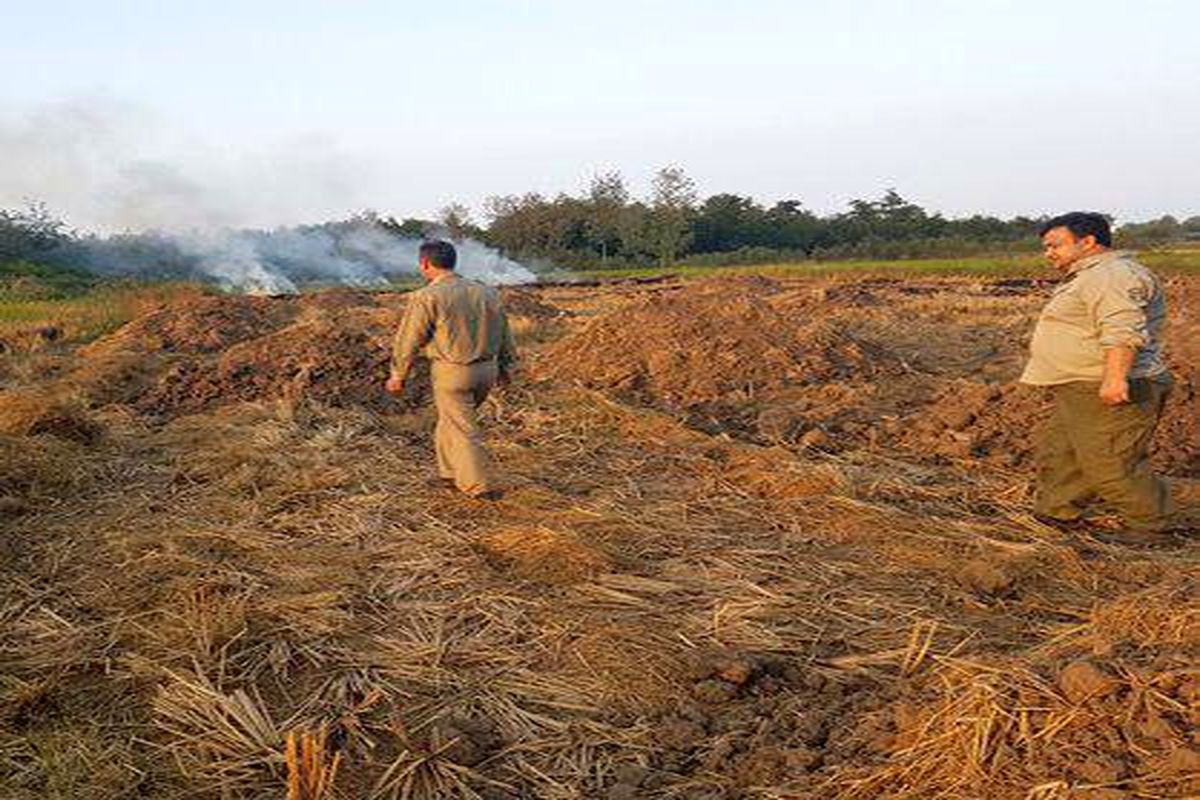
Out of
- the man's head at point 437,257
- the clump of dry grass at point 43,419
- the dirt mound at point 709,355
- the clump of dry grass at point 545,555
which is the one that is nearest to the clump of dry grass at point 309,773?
the clump of dry grass at point 545,555

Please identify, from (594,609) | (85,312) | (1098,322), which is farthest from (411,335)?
(85,312)

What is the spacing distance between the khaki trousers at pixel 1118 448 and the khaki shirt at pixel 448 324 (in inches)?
123

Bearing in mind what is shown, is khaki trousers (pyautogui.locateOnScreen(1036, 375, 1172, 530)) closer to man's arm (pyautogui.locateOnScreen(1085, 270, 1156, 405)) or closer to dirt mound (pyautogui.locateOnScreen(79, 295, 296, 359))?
man's arm (pyautogui.locateOnScreen(1085, 270, 1156, 405))

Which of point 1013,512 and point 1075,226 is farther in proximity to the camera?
point 1013,512

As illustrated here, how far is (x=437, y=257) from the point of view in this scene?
610cm

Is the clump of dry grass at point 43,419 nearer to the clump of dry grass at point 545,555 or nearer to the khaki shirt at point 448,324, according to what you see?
the khaki shirt at point 448,324

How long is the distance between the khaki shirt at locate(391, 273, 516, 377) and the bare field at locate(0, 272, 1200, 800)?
85 centimetres

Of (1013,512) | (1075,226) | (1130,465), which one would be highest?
(1075,226)

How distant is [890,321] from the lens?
15.6m

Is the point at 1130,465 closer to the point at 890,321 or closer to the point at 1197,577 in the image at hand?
the point at 1197,577

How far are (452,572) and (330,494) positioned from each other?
1744 mm

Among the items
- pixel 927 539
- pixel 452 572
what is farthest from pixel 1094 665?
pixel 452 572

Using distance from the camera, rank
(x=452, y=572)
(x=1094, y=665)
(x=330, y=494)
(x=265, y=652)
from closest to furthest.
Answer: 1. (x=1094, y=665)
2. (x=265, y=652)
3. (x=452, y=572)
4. (x=330, y=494)

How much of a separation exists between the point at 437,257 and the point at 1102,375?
11.8ft
